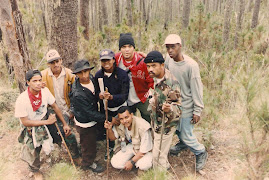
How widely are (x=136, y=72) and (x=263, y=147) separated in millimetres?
1710

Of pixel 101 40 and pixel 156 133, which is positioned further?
pixel 101 40

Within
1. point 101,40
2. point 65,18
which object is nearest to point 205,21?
point 101,40

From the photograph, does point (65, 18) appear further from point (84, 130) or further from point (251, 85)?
point (251, 85)

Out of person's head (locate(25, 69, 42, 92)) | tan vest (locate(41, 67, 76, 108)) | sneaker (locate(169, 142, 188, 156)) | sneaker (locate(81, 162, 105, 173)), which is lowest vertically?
sneaker (locate(81, 162, 105, 173))

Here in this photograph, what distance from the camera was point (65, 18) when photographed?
362 centimetres

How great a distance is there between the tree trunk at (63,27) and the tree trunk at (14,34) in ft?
1.45

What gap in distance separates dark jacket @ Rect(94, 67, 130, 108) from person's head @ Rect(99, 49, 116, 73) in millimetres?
95

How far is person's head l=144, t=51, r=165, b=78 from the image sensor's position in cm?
224

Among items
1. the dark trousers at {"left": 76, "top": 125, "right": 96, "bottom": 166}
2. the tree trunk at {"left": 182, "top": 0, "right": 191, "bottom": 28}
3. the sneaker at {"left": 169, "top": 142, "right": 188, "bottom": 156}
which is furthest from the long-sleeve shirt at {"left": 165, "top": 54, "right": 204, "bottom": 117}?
the tree trunk at {"left": 182, "top": 0, "right": 191, "bottom": 28}

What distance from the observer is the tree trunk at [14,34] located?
3326 millimetres

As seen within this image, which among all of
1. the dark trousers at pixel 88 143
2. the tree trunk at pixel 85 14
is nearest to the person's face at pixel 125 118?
the dark trousers at pixel 88 143

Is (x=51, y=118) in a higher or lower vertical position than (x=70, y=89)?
lower

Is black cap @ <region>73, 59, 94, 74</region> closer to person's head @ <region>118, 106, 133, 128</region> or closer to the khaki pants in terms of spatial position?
person's head @ <region>118, 106, 133, 128</region>

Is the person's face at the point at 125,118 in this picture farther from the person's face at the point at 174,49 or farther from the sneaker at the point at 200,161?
the sneaker at the point at 200,161
